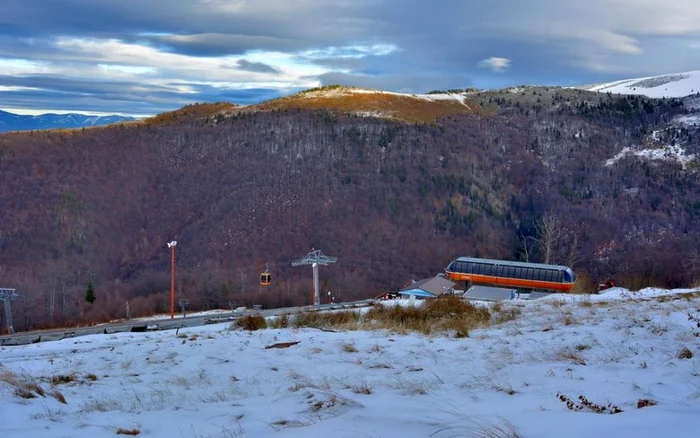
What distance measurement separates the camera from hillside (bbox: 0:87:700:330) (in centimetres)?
8344

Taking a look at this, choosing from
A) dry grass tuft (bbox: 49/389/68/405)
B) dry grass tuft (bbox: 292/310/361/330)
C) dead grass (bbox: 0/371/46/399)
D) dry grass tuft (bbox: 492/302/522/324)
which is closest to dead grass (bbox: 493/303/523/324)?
dry grass tuft (bbox: 492/302/522/324)

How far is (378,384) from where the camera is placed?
Answer: 786cm

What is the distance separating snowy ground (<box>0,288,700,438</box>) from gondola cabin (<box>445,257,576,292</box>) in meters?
35.7

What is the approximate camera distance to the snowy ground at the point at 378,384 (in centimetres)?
568

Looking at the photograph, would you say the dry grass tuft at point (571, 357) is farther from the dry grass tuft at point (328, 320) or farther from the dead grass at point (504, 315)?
the dry grass tuft at point (328, 320)

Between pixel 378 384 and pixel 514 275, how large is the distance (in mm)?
43220

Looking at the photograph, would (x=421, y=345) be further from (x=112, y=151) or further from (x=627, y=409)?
(x=112, y=151)

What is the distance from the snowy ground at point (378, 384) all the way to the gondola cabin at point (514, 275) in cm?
A: 3574

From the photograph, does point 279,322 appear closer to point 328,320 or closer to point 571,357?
point 328,320

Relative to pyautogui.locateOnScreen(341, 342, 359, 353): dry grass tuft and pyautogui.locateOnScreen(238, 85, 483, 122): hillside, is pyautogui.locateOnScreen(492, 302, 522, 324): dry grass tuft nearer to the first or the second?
pyautogui.locateOnScreen(341, 342, 359, 353): dry grass tuft

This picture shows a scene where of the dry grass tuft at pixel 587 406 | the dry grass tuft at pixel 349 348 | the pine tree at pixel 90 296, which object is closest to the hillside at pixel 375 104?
the pine tree at pixel 90 296

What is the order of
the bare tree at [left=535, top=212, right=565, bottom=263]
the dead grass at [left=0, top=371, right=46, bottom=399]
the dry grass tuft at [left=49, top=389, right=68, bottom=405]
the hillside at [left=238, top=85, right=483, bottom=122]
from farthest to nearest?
the hillside at [left=238, top=85, right=483, bottom=122] → the bare tree at [left=535, top=212, right=565, bottom=263] → the dry grass tuft at [left=49, top=389, right=68, bottom=405] → the dead grass at [left=0, top=371, right=46, bottom=399]

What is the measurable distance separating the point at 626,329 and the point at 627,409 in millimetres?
5325

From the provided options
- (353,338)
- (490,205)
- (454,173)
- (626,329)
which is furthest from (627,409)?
(454,173)
